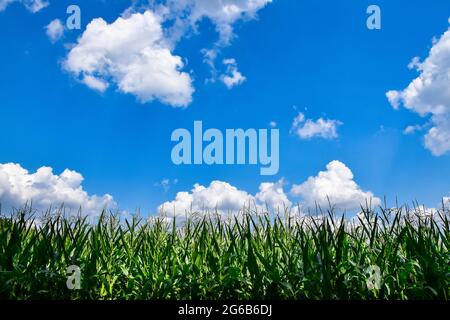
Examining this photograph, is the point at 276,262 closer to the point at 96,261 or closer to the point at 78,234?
the point at 96,261

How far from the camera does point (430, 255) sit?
429 cm

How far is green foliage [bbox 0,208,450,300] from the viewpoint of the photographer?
13.3ft

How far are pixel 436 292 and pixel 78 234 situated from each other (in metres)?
3.24

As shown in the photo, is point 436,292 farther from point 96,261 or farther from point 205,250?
point 96,261

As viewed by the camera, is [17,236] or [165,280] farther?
[17,236]

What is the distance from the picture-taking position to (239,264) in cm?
456

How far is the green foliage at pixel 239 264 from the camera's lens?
4.05 meters

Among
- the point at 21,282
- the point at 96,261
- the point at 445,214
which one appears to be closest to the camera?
the point at 21,282
